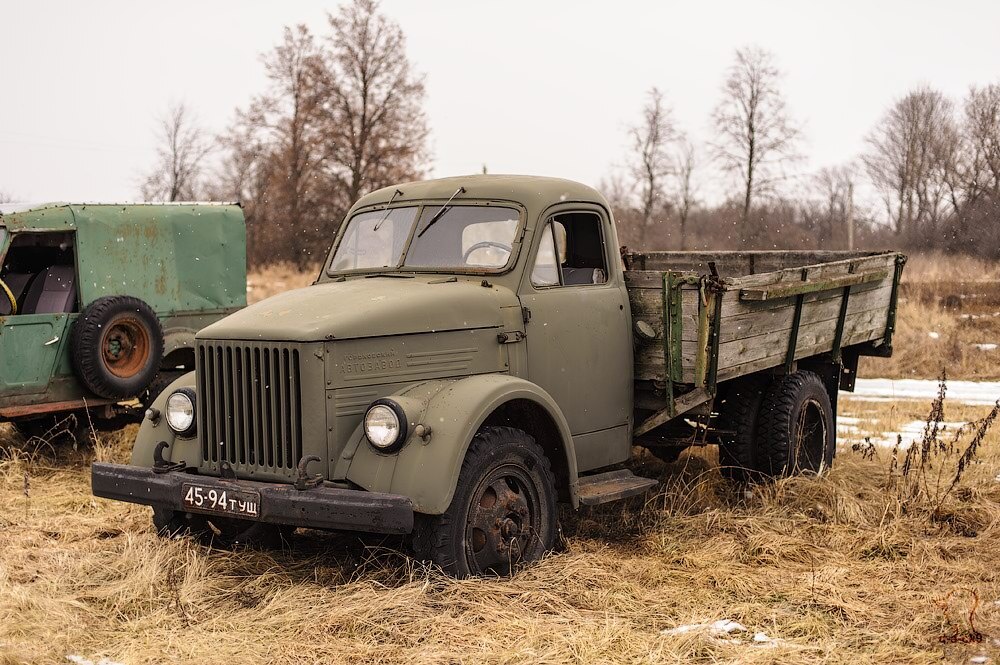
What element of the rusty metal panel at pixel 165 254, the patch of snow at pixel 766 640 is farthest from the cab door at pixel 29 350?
the patch of snow at pixel 766 640

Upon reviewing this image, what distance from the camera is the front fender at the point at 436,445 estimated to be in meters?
5.02

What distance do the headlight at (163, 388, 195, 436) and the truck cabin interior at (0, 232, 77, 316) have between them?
12.4ft

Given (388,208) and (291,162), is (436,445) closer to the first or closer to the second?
(388,208)

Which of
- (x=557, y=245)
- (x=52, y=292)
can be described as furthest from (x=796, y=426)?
(x=52, y=292)

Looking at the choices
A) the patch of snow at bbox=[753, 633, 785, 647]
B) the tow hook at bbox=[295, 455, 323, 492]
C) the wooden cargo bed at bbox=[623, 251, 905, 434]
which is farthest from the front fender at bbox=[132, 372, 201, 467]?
the patch of snow at bbox=[753, 633, 785, 647]

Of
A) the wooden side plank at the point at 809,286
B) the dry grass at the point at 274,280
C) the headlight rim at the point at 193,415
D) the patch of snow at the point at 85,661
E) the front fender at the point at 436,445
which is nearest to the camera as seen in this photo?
the patch of snow at the point at 85,661

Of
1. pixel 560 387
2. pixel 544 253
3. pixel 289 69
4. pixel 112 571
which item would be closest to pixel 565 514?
pixel 560 387

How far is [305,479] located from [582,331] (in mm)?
2082

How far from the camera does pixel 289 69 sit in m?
35.0

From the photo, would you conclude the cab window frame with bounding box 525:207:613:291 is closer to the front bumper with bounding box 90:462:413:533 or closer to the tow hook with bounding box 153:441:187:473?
the front bumper with bounding box 90:462:413:533

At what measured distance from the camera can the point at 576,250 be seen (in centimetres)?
685

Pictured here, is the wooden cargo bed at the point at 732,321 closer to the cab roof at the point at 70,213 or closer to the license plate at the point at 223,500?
the license plate at the point at 223,500

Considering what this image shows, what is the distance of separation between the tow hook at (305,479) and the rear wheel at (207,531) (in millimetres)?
1181

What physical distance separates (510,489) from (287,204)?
28879 millimetres
